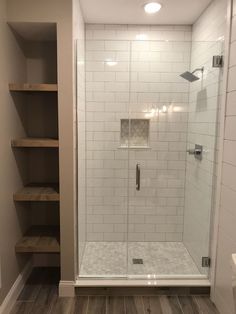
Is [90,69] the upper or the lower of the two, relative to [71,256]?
upper

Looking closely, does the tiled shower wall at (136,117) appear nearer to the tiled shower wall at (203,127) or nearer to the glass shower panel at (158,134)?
the glass shower panel at (158,134)

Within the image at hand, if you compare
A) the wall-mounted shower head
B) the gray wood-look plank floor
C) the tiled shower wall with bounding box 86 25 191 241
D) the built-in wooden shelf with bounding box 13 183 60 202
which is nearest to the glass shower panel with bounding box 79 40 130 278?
the tiled shower wall with bounding box 86 25 191 241

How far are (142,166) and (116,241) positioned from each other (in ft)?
3.10

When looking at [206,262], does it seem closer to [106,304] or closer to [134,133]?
[106,304]

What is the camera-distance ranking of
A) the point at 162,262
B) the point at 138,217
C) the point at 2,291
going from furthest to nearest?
the point at 138,217 < the point at 162,262 < the point at 2,291

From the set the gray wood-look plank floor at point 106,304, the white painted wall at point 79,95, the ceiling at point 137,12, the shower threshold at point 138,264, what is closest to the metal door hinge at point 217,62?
the ceiling at point 137,12

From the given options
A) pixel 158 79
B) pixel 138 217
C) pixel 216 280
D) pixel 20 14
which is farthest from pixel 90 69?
pixel 216 280

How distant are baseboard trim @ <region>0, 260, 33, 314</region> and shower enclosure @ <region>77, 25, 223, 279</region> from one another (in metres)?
0.53

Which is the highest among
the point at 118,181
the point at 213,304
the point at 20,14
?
the point at 20,14

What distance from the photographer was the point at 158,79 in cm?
274

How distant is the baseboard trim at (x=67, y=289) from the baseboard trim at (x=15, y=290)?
14.5 inches

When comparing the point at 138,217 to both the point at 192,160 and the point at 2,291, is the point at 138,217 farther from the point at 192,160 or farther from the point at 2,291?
the point at 2,291

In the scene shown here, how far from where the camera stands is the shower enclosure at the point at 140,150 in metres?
2.64

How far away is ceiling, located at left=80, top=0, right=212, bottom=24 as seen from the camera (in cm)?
223
